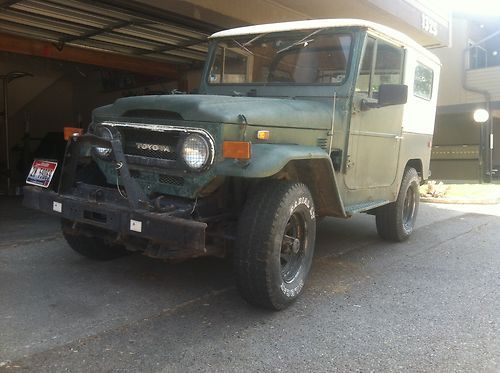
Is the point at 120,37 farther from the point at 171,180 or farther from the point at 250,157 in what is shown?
the point at 250,157

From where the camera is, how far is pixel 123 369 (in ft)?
9.64

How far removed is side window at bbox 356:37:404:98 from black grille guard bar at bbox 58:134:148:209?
220 cm

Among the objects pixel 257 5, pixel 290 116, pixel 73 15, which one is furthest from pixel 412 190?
pixel 73 15

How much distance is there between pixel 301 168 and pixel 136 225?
1409mm

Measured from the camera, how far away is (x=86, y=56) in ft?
31.6

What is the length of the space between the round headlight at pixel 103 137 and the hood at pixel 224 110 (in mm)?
128

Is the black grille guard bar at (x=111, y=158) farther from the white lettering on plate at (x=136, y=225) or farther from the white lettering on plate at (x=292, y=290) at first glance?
the white lettering on plate at (x=292, y=290)

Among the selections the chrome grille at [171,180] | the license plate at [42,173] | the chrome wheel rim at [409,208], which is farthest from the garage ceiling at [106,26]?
the chrome wheel rim at [409,208]

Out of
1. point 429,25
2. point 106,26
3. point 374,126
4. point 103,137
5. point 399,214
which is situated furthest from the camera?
point 429,25

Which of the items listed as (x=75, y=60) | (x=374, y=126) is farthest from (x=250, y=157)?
(x=75, y=60)

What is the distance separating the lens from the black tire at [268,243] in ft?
11.7

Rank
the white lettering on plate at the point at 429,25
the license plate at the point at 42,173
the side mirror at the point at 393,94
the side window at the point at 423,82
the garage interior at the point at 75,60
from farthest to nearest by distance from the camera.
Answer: the white lettering on plate at the point at 429,25 < the garage interior at the point at 75,60 < the side window at the point at 423,82 < the side mirror at the point at 393,94 < the license plate at the point at 42,173

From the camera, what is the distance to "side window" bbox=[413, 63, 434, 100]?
19.9 feet

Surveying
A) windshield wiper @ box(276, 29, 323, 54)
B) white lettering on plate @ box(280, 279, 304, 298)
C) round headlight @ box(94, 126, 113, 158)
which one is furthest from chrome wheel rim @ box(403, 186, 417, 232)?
round headlight @ box(94, 126, 113, 158)
